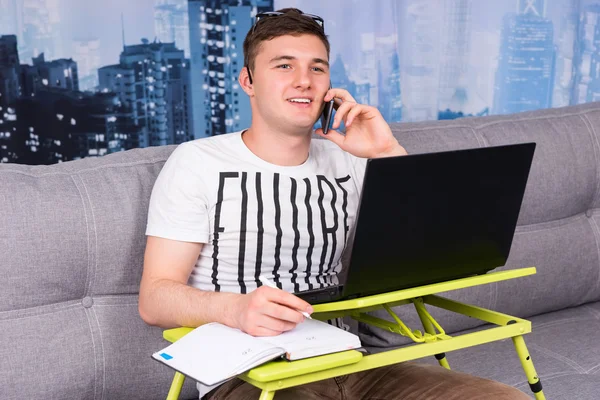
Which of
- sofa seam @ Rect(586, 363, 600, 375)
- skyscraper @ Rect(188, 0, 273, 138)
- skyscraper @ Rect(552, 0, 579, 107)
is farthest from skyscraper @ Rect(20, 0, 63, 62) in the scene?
skyscraper @ Rect(552, 0, 579, 107)

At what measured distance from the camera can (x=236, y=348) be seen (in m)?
1.10

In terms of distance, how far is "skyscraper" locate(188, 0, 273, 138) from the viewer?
7.99 feet

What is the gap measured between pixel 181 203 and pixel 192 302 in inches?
9.5

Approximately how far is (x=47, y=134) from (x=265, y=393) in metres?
1.43

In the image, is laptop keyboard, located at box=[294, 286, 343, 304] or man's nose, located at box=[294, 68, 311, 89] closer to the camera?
laptop keyboard, located at box=[294, 286, 343, 304]

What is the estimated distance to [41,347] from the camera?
4.99ft

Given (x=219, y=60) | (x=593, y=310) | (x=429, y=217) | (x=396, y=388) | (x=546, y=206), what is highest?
(x=219, y=60)

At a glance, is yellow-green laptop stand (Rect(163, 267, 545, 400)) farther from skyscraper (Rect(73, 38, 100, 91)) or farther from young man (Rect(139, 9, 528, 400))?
skyscraper (Rect(73, 38, 100, 91))

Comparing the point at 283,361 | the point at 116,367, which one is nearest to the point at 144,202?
the point at 116,367

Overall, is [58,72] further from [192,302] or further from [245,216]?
[192,302]

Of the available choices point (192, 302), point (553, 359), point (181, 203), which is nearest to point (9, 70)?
point (181, 203)

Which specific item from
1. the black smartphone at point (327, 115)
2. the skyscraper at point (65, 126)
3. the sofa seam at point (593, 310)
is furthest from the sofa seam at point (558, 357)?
the skyscraper at point (65, 126)

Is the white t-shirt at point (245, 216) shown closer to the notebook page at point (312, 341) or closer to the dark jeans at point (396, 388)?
the dark jeans at point (396, 388)

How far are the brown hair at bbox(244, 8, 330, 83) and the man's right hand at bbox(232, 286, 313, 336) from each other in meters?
0.69
